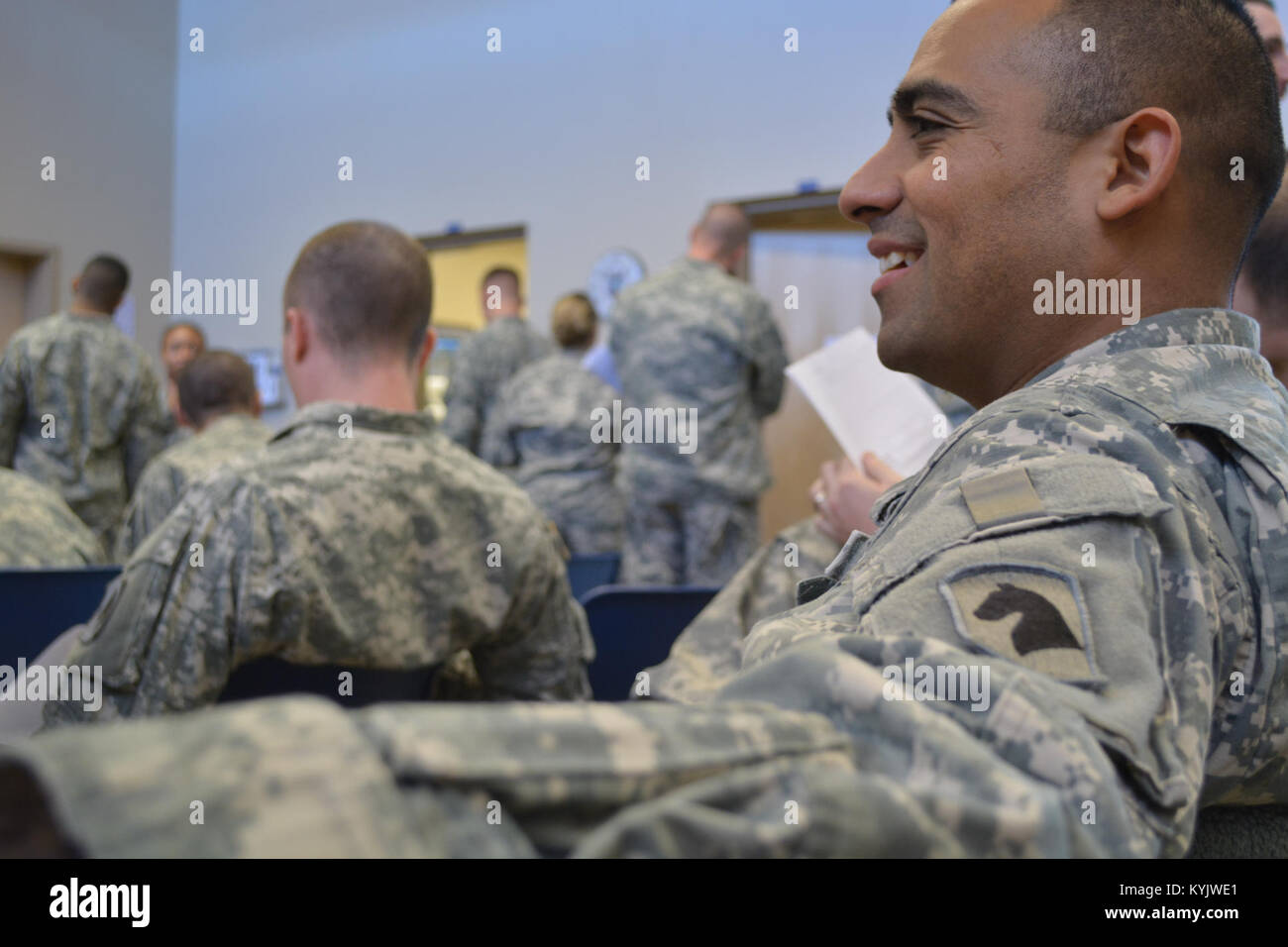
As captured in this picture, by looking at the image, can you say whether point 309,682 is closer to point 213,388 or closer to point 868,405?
point 868,405

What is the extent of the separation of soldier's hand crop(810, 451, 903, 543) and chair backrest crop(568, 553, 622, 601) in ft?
4.33

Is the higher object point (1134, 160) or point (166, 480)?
point (1134, 160)

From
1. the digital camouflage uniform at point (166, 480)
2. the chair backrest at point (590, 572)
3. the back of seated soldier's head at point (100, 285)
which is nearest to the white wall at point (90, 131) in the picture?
the back of seated soldier's head at point (100, 285)

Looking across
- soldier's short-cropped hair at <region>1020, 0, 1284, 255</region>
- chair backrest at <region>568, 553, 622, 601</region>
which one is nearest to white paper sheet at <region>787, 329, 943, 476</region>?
soldier's short-cropped hair at <region>1020, 0, 1284, 255</region>

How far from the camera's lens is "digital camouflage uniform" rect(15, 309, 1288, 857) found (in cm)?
31

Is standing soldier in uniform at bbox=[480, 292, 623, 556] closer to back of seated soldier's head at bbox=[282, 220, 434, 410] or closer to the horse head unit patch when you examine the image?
back of seated soldier's head at bbox=[282, 220, 434, 410]

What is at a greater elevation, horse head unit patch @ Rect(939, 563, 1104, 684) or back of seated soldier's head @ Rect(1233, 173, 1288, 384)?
back of seated soldier's head @ Rect(1233, 173, 1288, 384)

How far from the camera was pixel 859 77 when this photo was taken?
5145 millimetres

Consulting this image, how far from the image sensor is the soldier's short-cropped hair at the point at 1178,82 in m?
0.85

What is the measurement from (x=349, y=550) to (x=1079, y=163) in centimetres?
110

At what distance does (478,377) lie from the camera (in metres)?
5.31

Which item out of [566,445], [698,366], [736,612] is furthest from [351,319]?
[566,445]
